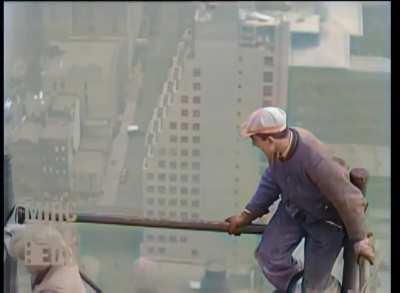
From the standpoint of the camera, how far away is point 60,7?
47.9 inches

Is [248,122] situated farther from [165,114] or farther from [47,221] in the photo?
[47,221]

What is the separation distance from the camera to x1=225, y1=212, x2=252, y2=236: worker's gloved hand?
939mm

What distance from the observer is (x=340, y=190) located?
90cm

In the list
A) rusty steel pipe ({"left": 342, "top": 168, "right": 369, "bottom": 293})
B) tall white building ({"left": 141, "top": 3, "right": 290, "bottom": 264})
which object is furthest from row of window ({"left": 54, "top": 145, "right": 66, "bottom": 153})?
rusty steel pipe ({"left": 342, "top": 168, "right": 369, "bottom": 293})

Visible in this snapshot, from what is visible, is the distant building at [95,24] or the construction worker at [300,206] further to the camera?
the distant building at [95,24]

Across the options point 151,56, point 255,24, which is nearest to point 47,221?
point 151,56

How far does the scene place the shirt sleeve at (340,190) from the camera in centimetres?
90

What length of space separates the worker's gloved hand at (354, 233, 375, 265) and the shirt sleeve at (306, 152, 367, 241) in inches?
0.5

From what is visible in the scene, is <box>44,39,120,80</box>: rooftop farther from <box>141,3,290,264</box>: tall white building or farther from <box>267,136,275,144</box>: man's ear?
<box>267,136,275,144</box>: man's ear

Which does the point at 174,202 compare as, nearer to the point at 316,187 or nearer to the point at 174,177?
the point at 174,177

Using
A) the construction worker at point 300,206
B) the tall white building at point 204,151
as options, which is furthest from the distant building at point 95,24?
the construction worker at point 300,206

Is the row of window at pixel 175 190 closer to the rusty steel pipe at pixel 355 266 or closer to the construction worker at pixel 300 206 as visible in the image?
the construction worker at pixel 300 206

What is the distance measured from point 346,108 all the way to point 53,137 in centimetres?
37

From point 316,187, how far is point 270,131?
0.28ft
